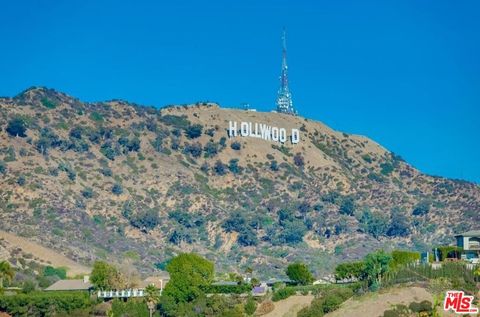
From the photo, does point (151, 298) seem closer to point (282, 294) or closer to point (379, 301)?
point (282, 294)

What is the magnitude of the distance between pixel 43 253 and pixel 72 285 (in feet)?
112

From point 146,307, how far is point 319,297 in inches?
808

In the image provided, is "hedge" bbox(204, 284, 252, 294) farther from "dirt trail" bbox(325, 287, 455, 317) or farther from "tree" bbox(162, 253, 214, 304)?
"dirt trail" bbox(325, 287, 455, 317)

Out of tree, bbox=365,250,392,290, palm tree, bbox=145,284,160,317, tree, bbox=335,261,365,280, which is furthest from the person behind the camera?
tree, bbox=335,261,365,280

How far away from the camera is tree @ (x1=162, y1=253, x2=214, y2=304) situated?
125m

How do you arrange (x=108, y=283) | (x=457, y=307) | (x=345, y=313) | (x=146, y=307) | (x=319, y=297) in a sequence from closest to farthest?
1. (x=457, y=307)
2. (x=345, y=313)
3. (x=319, y=297)
4. (x=146, y=307)
5. (x=108, y=283)

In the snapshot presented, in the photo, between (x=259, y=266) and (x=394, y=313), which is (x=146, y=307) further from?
(x=259, y=266)

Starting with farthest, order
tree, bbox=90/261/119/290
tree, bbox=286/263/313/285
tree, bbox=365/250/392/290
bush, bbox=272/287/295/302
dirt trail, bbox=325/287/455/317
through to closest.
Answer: tree, bbox=286/263/313/285
tree, bbox=90/261/119/290
bush, bbox=272/287/295/302
tree, bbox=365/250/392/290
dirt trail, bbox=325/287/455/317

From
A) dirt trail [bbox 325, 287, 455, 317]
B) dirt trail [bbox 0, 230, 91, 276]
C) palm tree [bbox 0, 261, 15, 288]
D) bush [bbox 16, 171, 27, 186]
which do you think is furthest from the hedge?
bush [bbox 16, 171, 27, 186]

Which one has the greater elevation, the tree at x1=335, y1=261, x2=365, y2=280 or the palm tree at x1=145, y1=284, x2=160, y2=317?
the tree at x1=335, y1=261, x2=365, y2=280

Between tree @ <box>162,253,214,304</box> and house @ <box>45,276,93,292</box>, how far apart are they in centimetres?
1172

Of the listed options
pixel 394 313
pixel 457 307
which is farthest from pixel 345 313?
pixel 457 307

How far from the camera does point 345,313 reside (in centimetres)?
10494

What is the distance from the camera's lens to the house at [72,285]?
135 meters
